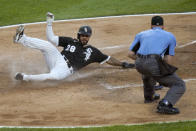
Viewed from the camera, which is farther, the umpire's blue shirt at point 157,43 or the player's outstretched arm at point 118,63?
the player's outstretched arm at point 118,63

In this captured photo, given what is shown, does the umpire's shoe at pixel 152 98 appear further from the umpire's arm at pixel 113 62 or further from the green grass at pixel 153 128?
the umpire's arm at pixel 113 62

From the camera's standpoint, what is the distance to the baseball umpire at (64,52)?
35.2 feet

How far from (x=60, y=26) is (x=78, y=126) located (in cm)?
854

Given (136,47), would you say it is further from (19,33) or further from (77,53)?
(19,33)

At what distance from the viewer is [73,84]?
10.9 meters

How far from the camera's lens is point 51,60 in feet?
36.1


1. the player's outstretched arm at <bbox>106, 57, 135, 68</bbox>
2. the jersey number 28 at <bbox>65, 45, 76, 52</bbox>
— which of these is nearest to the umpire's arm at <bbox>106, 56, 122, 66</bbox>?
the player's outstretched arm at <bbox>106, 57, 135, 68</bbox>

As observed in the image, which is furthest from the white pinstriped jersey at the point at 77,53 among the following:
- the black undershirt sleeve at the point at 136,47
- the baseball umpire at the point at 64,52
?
the black undershirt sleeve at the point at 136,47

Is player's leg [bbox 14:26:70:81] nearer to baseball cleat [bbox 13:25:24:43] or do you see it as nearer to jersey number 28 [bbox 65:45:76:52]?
baseball cleat [bbox 13:25:24:43]

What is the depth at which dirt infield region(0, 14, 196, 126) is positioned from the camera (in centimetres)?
875

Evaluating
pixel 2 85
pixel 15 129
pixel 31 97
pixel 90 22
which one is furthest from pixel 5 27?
pixel 15 129

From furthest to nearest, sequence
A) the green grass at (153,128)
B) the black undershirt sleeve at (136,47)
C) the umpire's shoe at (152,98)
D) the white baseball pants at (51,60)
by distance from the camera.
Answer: the white baseball pants at (51,60), the umpire's shoe at (152,98), the black undershirt sleeve at (136,47), the green grass at (153,128)

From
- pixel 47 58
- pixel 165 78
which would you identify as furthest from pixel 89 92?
pixel 165 78

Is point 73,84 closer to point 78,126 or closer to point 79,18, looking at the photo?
point 78,126
